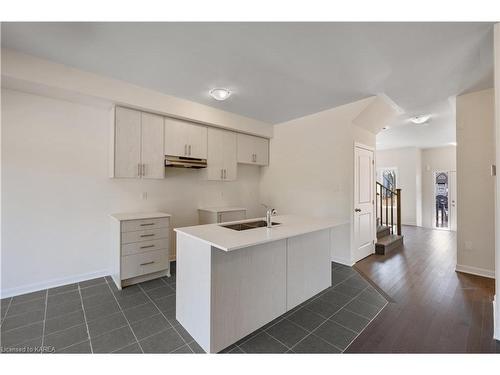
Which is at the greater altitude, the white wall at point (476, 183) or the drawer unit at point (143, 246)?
the white wall at point (476, 183)

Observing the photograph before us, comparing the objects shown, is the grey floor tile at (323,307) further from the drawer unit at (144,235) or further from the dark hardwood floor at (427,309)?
the drawer unit at (144,235)

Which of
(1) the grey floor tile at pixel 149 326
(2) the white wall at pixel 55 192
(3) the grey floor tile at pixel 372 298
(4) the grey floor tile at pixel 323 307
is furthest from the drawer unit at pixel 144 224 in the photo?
(3) the grey floor tile at pixel 372 298

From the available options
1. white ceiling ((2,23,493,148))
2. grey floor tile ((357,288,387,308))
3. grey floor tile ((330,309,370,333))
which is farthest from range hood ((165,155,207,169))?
grey floor tile ((357,288,387,308))

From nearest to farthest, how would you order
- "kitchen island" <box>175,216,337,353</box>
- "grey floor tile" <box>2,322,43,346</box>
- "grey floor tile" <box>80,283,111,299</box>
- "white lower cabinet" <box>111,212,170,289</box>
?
"kitchen island" <box>175,216,337,353</box>
"grey floor tile" <box>2,322,43,346</box>
"grey floor tile" <box>80,283,111,299</box>
"white lower cabinet" <box>111,212,170,289</box>

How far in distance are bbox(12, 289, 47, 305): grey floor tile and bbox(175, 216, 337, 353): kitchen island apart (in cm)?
181

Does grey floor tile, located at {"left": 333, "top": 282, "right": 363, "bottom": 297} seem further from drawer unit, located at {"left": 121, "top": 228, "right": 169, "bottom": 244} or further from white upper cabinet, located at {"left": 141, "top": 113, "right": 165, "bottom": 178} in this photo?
white upper cabinet, located at {"left": 141, "top": 113, "right": 165, "bottom": 178}

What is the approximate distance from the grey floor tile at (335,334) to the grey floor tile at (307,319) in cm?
6

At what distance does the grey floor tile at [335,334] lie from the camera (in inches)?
69.4

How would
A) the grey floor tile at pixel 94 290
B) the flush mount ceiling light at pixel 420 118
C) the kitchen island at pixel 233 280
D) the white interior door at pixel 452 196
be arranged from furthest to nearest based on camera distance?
the white interior door at pixel 452 196 → the flush mount ceiling light at pixel 420 118 → the grey floor tile at pixel 94 290 → the kitchen island at pixel 233 280

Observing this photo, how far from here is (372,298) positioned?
2.49 metres

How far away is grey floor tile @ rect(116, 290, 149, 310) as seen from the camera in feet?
7.70

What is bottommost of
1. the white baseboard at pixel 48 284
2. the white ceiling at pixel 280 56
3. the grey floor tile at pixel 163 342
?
the grey floor tile at pixel 163 342

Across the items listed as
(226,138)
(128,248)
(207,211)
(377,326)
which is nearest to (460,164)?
(377,326)

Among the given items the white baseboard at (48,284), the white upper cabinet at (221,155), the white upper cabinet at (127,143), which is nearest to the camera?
the white baseboard at (48,284)
